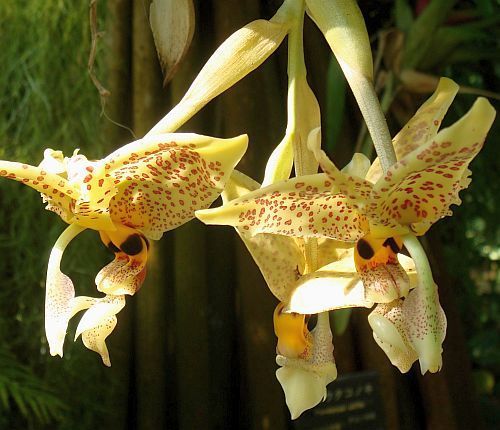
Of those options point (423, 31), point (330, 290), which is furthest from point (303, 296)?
point (423, 31)

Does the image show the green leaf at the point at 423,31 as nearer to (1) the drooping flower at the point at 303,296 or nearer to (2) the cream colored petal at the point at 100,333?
(1) the drooping flower at the point at 303,296

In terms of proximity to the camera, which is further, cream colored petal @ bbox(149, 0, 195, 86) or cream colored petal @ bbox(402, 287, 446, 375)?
cream colored petal @ bbox(149, 0, 195, 86)

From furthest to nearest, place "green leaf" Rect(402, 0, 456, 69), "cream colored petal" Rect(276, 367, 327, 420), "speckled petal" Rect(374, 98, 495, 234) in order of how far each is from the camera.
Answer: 1. "green leaf" Rect(402, 0, 456, 69)
2. "cream colored petal" Rect(276, 367, 327, 420)
3. "speckled petal" Rect(374, 98, 495, 234)

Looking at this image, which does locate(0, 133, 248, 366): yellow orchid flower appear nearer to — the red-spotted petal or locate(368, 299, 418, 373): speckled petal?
the red-spotted petal

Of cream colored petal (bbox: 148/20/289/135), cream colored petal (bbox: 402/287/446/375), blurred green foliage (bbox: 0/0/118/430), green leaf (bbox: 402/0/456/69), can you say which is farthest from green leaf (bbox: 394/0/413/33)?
cream colored petal (bbox: 402/287/446/375)

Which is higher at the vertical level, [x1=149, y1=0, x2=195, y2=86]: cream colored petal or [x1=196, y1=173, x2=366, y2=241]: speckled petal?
[x1=149, y1=0, x2=195, y2=86]: cream colored petal

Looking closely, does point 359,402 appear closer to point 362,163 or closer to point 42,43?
point 362,163

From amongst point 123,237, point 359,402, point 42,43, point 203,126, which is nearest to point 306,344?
point 123,237
